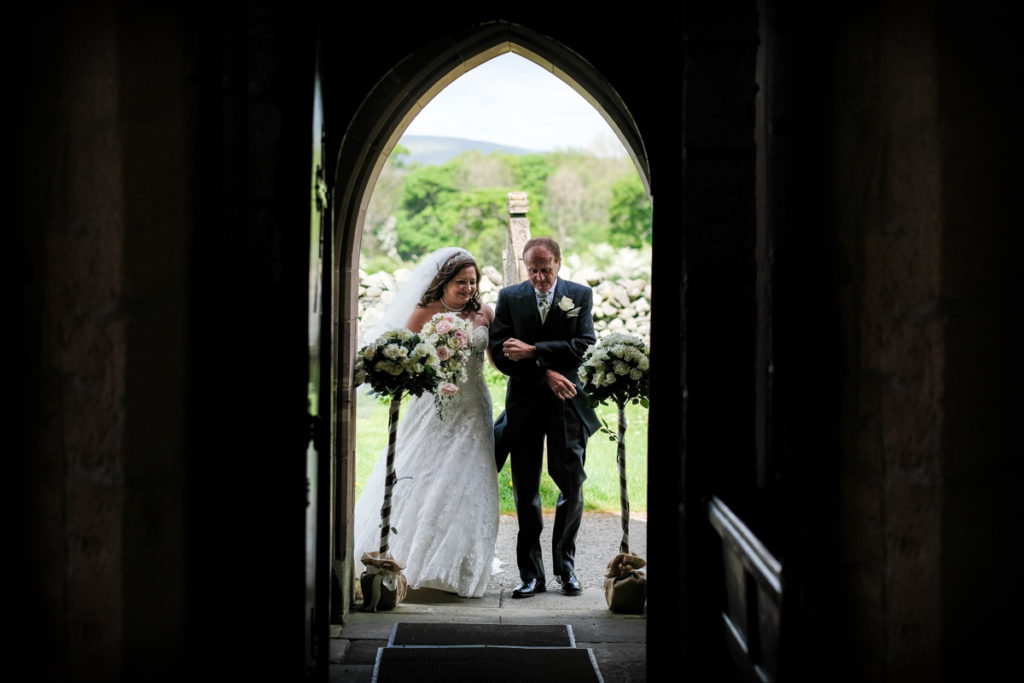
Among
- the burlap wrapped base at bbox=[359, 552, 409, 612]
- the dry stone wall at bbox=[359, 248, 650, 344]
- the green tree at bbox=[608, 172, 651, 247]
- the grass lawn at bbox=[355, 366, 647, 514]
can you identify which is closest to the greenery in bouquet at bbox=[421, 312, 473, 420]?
the grass lawn at bbox=[355, 366, 647, 514]

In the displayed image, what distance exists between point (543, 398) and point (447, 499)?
791 millimetres

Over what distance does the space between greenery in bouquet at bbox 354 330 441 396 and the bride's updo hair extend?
0.66 m

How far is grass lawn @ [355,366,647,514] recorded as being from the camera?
887cm

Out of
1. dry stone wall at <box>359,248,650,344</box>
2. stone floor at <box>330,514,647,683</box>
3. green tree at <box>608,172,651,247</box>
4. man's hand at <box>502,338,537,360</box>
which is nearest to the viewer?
stone floor at <box>330,514,647,683</box>

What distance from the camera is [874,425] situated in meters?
2.13

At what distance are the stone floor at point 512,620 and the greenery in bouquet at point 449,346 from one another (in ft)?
3.57

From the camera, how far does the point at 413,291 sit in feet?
20.2

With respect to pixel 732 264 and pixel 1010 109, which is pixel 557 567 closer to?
pixel 732 264

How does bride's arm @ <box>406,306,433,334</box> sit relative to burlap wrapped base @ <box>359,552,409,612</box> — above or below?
above

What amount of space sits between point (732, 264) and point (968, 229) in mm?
1090

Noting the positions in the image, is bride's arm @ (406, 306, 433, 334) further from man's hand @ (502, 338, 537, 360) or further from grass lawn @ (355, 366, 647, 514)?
man's hand @ (502, 338, 537, 360)

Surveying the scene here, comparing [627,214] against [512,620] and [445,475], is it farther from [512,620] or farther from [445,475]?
[512,620]

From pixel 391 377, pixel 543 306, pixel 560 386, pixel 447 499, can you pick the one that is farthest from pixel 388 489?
pixel 543 306

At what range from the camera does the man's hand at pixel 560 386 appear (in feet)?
18.0
